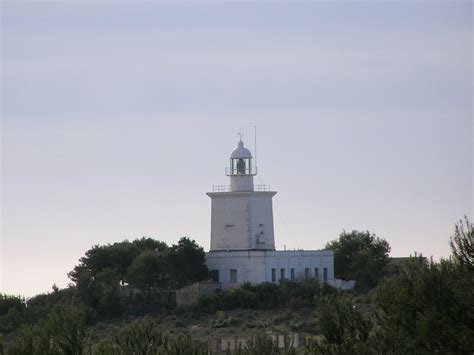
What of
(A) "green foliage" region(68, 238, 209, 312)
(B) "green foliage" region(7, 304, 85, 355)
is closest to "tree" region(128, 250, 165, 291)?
(A) "green foliage" region(68, 238, 209, 312)

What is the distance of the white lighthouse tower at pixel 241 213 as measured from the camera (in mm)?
79750

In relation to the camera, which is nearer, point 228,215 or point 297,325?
point 297,325

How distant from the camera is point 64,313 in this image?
179 ft

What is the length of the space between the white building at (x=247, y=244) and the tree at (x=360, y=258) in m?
1.92

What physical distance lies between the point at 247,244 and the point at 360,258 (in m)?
5.61

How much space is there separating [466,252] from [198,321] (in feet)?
81.9

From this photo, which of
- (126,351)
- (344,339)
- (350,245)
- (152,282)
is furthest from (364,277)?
(126,351)

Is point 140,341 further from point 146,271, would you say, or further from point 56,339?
point 146,271

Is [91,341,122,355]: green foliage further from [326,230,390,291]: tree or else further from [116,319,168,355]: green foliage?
[326,230,390,291]: tree

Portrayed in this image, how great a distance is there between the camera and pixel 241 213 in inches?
3147

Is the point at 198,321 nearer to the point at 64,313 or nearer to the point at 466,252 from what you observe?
the point at 64,313

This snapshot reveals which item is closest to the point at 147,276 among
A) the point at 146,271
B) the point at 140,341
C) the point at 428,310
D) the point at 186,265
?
the point at 146,271

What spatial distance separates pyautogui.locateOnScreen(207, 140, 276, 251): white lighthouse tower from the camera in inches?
3140

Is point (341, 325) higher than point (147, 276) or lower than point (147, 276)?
lower
